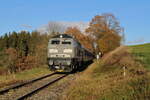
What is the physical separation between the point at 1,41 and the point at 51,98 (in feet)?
269

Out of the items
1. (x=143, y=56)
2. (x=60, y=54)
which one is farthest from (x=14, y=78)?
(x=143, y=56)

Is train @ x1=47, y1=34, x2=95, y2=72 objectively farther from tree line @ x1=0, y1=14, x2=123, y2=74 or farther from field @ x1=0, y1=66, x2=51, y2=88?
tree line @ x1=0, y1=14, x2=123, y2=74

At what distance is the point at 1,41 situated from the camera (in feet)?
280

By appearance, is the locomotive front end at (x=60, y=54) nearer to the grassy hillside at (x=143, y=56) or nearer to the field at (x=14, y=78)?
the field at (x=14, y=78)

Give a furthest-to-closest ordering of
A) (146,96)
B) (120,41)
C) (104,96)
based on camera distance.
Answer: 1. (120,41)
2. (104,96)
3. (146,96)

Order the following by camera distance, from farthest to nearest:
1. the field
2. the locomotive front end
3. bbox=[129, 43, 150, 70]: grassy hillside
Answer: the locomotive front end
bbox=[129, 43, 150, 70]: grassy hillside
the field

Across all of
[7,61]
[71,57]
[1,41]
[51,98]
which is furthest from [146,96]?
[1,41]

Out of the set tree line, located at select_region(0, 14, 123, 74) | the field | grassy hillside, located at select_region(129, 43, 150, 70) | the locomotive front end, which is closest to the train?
the locomotive front end

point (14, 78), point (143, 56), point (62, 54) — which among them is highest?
point (62, 54)

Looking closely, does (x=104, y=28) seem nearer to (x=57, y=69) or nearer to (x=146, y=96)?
(x=57, y=69)

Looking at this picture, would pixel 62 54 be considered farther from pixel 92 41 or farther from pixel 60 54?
pixel 92 41

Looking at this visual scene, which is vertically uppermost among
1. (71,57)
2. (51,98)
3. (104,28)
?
(104,28)

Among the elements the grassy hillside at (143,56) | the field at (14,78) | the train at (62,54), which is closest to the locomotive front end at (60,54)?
the train at (62,54)

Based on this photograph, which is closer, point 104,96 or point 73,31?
point 104,96
